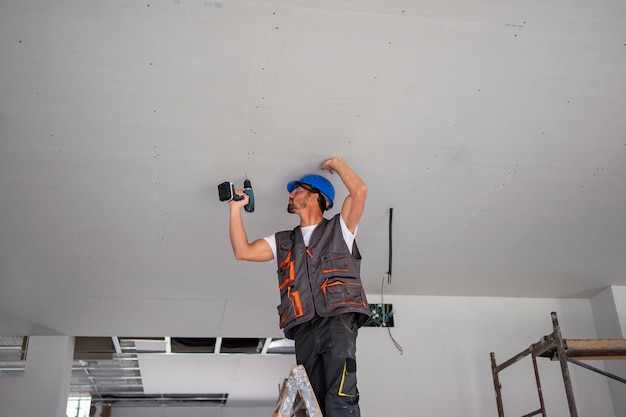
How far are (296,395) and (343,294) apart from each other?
51cm

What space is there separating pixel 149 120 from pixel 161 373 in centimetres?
601

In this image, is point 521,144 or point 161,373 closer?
point 521,144

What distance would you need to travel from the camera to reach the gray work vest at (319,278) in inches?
98.7

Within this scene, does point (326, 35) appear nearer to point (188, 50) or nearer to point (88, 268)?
point (188, 50)

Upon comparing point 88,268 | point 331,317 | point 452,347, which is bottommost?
point 331,317

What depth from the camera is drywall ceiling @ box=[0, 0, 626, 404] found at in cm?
228

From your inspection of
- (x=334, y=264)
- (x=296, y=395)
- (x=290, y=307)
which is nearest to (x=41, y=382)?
(x=290, y=307)

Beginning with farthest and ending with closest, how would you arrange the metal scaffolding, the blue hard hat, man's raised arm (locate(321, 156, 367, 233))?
the metal scaffolding
the blue hard hat
man's raised arm (locate(321, 156, 367, 233))

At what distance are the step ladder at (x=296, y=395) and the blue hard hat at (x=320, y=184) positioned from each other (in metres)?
1.07

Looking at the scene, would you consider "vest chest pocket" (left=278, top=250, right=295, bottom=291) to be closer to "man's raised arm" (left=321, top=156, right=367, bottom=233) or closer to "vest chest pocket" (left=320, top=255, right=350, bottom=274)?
"vest chest pocket" (left=320, top=255, right=350, bottom=274)

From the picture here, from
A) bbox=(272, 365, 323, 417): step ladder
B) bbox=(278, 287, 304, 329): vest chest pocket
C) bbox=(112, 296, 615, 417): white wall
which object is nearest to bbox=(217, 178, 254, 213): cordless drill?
bbox=(278, 287, 304, 329): vest chest pocket

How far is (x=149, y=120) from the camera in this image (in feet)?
8.89

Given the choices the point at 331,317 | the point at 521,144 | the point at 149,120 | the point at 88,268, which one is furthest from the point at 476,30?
the point at 88,268

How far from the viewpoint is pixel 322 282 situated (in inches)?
102
